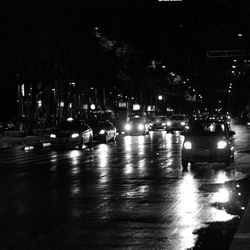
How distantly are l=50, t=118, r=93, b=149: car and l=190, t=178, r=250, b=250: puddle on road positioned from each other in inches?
848

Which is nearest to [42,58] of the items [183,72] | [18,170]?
[18,170]

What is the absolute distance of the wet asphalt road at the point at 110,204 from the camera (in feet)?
36.2

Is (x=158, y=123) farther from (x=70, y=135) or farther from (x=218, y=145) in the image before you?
(x=218, y=145)

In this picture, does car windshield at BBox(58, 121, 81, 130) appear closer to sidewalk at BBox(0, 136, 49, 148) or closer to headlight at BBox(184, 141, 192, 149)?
sidewalk at BBox(0, 136, 49, 148)

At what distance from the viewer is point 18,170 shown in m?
24.9

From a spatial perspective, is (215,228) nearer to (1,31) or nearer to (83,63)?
(1,31)

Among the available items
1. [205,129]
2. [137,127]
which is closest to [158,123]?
[137,127]

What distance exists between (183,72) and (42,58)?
3472 inches

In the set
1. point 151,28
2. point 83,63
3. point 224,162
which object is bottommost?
point 224,162

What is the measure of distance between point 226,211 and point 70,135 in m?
27.6

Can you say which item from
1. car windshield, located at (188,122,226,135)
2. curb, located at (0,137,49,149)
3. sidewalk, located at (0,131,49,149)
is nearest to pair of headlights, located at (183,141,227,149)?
car windshield, located at (188,122,226,135)

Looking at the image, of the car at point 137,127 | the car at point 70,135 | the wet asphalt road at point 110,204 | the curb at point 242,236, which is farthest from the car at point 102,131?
the curb at point 242,236

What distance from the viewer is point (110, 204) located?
600 inches

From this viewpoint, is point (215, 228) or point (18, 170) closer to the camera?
point (215, 228)
